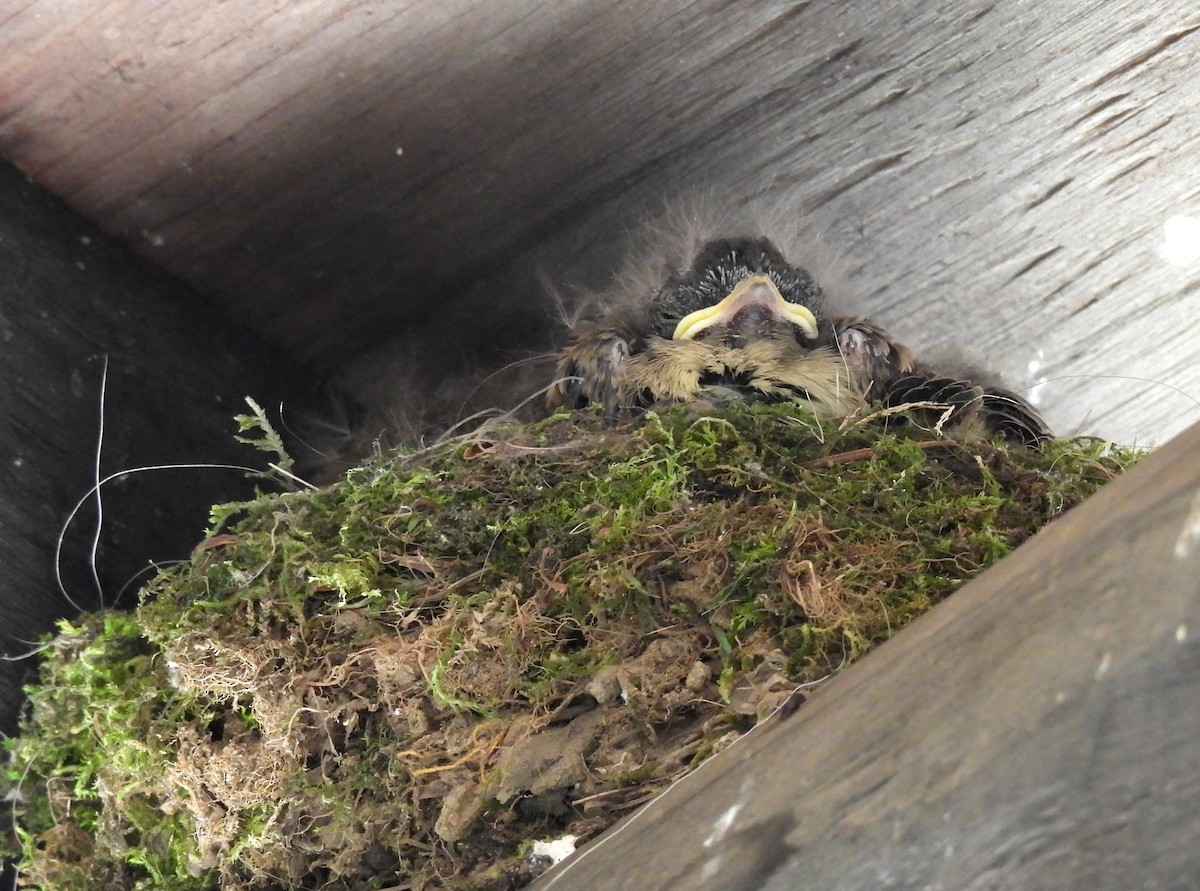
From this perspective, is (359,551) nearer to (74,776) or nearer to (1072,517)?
(74,776)

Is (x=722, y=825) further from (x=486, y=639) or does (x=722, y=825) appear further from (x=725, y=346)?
(x=725, y=346)

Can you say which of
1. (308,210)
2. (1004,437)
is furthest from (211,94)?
(1004,437)

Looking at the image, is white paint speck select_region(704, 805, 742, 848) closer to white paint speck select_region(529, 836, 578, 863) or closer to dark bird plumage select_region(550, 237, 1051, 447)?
white paint speck select_region(529, 836, 578, 863)

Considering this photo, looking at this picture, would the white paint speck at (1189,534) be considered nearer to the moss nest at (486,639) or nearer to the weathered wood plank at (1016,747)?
the weathered wood plank at (1016,747)

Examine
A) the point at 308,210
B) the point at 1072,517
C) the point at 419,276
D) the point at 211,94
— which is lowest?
the point at 1072,517

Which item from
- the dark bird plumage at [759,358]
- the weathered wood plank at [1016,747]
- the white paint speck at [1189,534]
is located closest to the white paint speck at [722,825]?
the weathered wood plank at [1016,747]

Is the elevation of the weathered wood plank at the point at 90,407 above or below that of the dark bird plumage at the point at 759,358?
above
